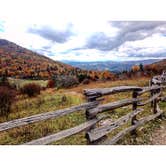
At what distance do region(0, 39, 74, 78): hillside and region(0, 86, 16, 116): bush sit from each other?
0.64 m

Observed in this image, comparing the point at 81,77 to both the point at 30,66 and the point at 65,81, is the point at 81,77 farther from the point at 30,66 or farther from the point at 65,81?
the point at 30,66

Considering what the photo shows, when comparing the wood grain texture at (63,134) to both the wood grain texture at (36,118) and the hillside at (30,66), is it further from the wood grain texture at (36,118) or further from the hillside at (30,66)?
the hillside at (30,66)

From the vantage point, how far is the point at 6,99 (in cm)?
739

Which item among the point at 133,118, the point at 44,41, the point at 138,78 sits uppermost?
the point at 44,41

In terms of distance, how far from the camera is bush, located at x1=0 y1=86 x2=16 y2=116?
7090 mm

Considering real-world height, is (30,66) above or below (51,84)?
above

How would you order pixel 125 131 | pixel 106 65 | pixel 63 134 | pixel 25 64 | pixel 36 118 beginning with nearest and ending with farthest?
pixel 36 118 → pixel 63 134 → pixel 125 131 → pixel 25 64 → pixel 106 65

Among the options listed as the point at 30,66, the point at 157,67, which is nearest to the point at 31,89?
the point at 30,66

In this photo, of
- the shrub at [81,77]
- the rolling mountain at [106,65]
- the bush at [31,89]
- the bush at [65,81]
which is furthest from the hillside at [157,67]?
the bush at [31,89]

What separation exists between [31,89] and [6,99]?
831mm
